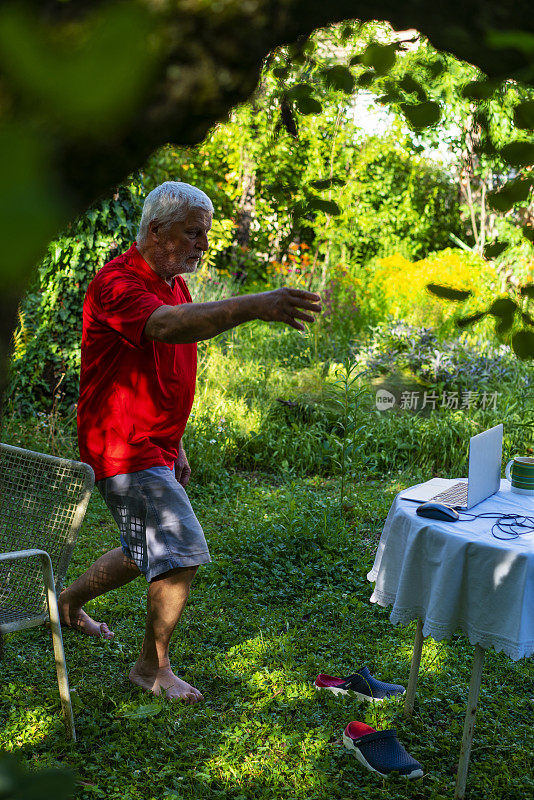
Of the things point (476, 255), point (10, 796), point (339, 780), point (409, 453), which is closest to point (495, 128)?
point (476, 255)

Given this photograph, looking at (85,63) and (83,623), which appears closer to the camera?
(85,63)

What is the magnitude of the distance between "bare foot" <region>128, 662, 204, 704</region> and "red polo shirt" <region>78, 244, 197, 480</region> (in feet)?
2.85

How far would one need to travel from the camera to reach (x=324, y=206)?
1.52 meters

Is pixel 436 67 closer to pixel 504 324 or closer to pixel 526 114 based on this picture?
pixel 526 114

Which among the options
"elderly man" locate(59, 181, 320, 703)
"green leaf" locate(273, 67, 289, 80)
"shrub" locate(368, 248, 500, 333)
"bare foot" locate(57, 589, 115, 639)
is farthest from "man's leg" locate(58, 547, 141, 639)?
"shrub" locate(368, 248, 500, 333)

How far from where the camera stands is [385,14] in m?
1.06

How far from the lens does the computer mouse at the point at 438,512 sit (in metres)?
2.70

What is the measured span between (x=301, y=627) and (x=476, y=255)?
28.2ft

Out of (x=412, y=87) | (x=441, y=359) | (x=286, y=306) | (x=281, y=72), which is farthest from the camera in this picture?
(x=441, y=359)

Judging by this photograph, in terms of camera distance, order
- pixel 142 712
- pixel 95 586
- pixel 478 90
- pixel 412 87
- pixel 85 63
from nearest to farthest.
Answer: pixel 85 63 → pixel 478 90 → pixel 412 87 → pixel 142 712 → pixel 95 586

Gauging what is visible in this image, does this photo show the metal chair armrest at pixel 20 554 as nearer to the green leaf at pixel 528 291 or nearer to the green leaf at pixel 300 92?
the green leaf at pixel 300 92

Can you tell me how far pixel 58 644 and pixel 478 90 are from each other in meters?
2.28

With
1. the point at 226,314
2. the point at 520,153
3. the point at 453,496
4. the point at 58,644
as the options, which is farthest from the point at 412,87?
the point at 58,644

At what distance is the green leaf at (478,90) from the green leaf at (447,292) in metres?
0.39
